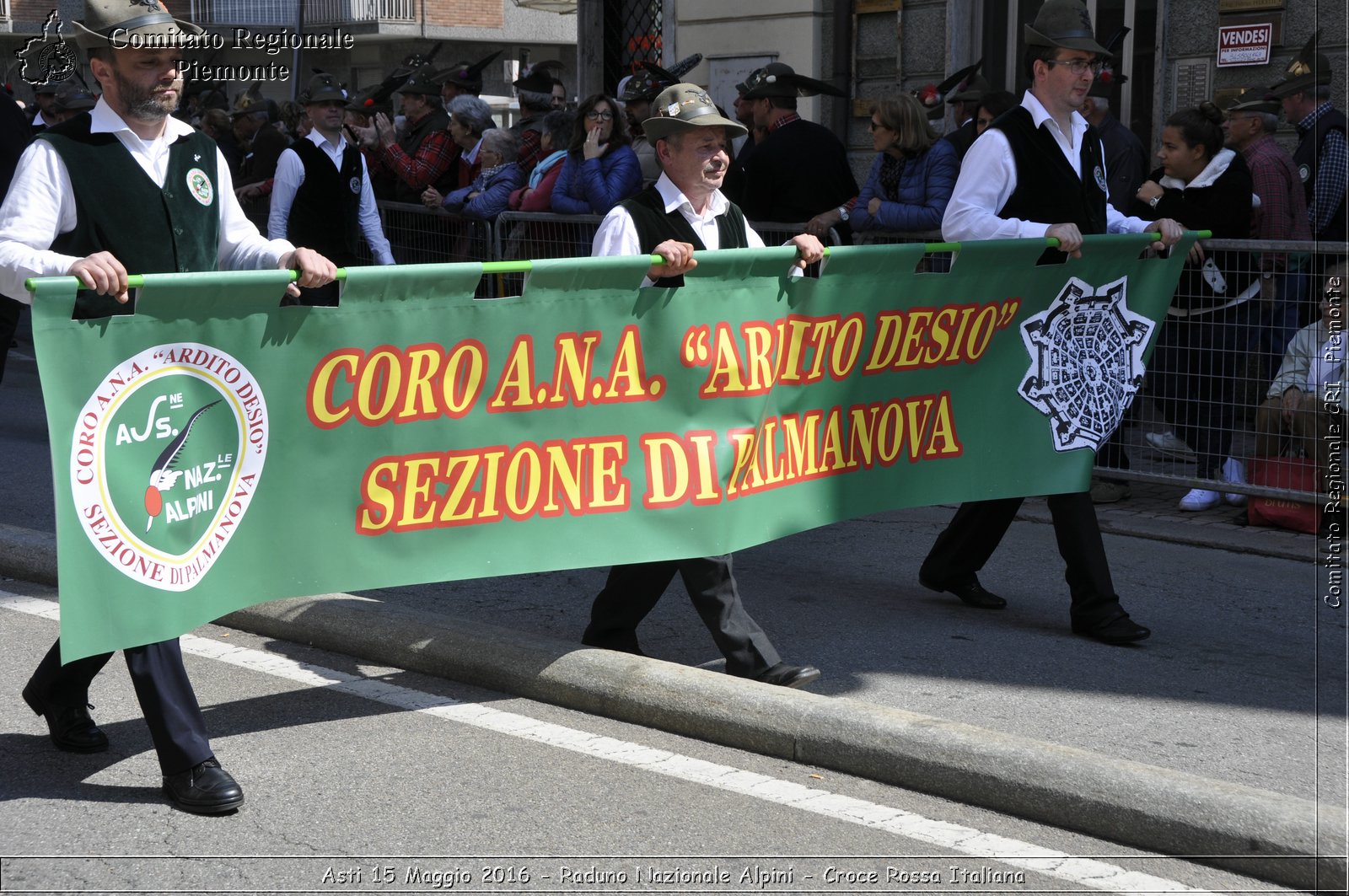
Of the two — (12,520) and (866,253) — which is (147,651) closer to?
(866,253)

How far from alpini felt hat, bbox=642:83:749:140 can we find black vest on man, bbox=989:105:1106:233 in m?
1.33

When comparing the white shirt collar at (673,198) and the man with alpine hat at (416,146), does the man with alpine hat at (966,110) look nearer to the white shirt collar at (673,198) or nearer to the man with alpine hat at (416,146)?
the man with alpine hat at (416,146)

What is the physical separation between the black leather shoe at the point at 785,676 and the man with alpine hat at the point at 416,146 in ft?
24.0

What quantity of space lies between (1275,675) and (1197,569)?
1455mm

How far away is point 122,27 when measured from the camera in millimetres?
4336

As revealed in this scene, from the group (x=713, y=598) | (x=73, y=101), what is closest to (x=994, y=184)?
(x=713, y=598)

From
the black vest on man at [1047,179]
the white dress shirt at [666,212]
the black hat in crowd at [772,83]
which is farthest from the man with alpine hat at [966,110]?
the white dress shirt at [666,212]

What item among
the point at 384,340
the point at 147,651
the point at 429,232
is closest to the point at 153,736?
the point at 147,651

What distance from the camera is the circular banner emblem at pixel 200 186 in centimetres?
448

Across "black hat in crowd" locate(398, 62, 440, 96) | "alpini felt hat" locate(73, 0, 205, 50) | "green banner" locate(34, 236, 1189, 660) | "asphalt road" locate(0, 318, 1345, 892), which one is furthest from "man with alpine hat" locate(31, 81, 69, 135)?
"green banner" locate(34, 236, 1189, 660)

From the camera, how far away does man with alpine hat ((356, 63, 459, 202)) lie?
1165cm

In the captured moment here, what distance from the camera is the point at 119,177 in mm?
4336

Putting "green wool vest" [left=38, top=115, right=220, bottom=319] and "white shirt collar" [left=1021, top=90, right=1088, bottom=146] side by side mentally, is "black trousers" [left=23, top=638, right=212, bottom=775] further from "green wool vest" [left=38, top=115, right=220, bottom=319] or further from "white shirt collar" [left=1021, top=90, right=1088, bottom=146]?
"white shirt collar" [left=1021, top=90, right=1088, bottom=146]

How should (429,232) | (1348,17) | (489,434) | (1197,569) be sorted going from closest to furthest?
(489,434) → (1197,569) → (1348,17) → (429,232)
